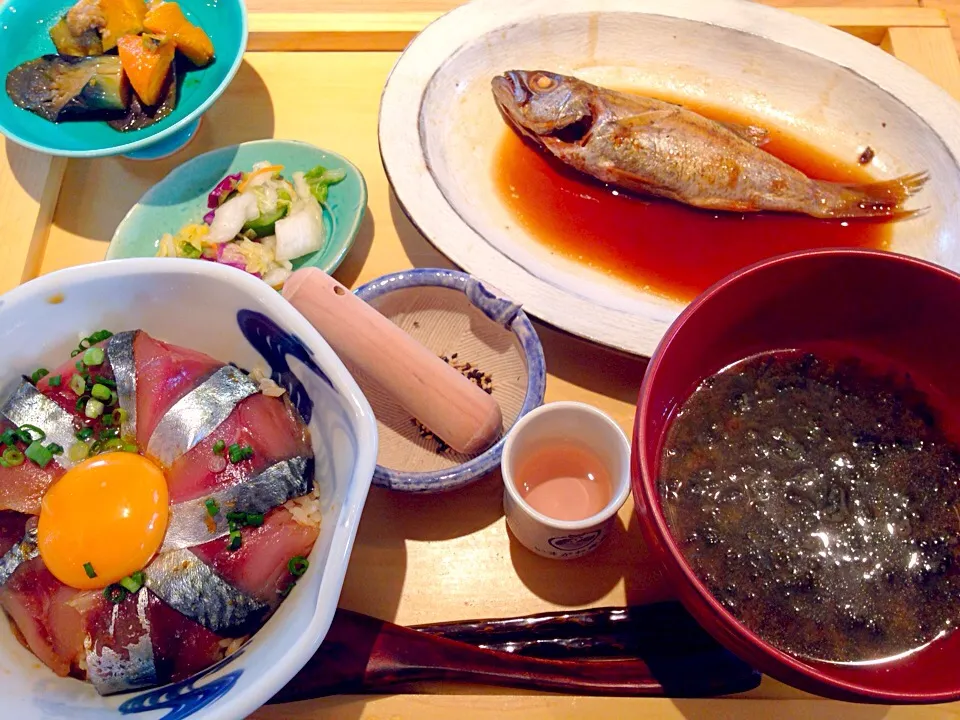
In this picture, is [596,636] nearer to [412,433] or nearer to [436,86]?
[412,433]

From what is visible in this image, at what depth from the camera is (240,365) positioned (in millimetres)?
1235

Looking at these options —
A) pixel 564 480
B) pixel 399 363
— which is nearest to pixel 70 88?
pixel 399 363

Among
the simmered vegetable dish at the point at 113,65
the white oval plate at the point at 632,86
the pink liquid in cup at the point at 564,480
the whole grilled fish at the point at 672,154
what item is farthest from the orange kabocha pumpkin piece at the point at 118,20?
the pink liquid in cup at the point at 564,480

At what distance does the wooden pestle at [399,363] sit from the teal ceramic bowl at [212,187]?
335 mm

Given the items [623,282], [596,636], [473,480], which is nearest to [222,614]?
[473,480]

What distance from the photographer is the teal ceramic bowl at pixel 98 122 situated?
170 centimetres

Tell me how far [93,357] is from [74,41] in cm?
127

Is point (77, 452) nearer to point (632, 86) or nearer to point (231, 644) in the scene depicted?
point (231, 644)

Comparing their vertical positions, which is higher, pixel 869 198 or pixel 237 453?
pixel 869 198

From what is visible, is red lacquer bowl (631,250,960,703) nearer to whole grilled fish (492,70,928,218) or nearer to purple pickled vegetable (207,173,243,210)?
whole grilled fish (492,70,928,218)

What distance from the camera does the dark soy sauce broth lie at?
178 cm

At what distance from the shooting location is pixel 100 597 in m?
0.99

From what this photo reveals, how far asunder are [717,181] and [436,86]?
0.86 m

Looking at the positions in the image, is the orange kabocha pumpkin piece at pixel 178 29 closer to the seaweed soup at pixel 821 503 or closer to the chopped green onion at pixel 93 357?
the chopped green onion at pixel 93 357
